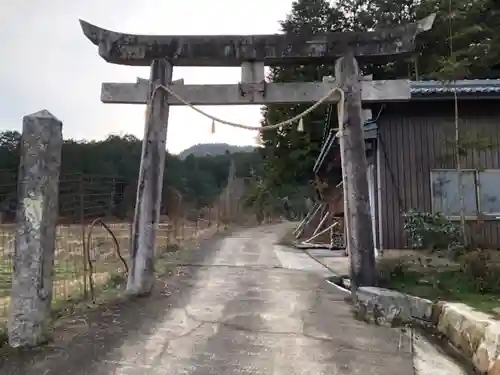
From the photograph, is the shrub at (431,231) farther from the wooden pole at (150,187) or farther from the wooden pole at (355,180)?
the wooden pole at (150,187)

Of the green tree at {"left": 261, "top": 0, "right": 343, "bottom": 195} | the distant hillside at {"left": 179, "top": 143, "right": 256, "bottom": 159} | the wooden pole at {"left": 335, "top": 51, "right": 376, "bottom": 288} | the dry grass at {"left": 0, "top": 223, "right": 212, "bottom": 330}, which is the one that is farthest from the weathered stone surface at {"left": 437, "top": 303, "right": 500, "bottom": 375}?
the distant hillside at {"left": 179, "top": 143, "right": 256, "bottom": 159}

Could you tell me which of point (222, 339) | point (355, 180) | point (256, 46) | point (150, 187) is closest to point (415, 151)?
point (355, 180)

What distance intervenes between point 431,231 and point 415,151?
70.0 inches

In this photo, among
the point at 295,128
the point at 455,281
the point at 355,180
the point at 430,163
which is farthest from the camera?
the point at 295,128

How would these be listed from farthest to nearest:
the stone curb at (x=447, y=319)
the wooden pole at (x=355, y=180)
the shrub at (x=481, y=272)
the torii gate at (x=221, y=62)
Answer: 1. the torii gate at (x=221, y=62)
2. the wooden pole at (x=355, y=180)
3. the shrub at (x=481, y=272)
4. the stone curb at (x=447, y=319)

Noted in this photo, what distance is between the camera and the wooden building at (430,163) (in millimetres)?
10289

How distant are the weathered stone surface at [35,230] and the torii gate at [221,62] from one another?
7.80 ft

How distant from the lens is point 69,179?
567 centimetres

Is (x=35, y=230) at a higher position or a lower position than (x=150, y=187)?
lower

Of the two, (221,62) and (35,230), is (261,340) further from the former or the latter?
(221,62)

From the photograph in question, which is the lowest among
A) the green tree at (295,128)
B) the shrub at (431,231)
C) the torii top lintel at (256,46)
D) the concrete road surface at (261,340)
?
the concrete road surface at (261,340)

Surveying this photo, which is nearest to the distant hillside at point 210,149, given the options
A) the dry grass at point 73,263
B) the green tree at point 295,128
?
the green tree at point 295,128

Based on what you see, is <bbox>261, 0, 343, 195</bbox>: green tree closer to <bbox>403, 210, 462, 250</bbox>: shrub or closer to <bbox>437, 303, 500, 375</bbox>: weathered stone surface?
<bbox>403, 210, 462, 250</bbox>: shrub

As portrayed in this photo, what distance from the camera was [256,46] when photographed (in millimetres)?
7125
